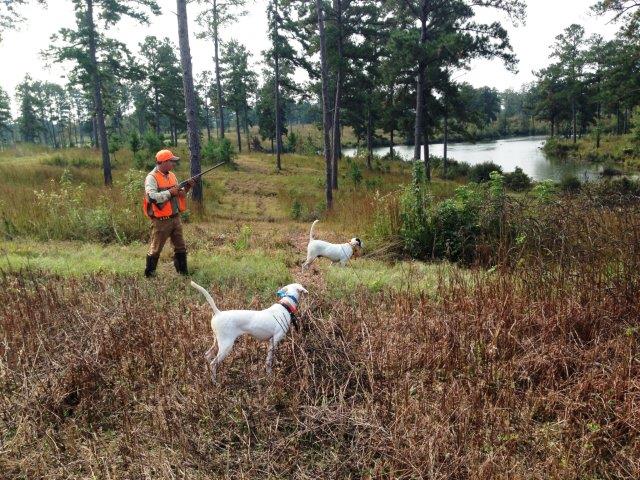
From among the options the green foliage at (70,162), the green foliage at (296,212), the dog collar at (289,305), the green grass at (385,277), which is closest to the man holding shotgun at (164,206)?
the green grass at (385,277)

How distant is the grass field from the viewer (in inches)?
106

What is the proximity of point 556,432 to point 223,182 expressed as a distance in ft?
62.3

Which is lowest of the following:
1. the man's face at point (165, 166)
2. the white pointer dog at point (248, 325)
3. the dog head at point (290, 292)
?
the white pointer dog at point (248, 325)

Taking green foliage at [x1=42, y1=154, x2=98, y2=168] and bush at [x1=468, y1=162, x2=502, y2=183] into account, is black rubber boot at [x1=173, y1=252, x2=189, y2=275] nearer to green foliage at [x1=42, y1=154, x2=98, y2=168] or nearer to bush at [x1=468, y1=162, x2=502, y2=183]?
green foliage at [x1=42, y1=154, x2=98, y2=168]

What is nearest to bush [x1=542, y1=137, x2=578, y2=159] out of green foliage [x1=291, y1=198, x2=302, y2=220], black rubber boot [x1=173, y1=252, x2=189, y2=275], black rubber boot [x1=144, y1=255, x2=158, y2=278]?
green foliage [x1=291, y1=198, x2=302, y2=220]

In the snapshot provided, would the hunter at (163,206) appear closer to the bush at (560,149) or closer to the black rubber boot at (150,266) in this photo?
the black rubber boot at (150,266)

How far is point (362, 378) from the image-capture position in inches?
131

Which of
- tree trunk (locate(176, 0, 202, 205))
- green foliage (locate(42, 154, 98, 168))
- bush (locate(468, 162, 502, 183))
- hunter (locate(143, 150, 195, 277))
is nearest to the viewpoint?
hunter (locate(143, 150, 195, 277))

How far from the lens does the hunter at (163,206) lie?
6321 millimetres

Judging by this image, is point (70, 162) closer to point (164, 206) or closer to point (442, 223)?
point (164, 206)

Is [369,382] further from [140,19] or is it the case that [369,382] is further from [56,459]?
[140,19]

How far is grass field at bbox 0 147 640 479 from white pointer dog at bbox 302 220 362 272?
4.96 feet

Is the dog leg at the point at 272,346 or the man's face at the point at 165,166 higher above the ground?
the man's face at the point at 165,166

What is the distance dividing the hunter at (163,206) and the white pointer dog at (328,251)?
6.64 ft
